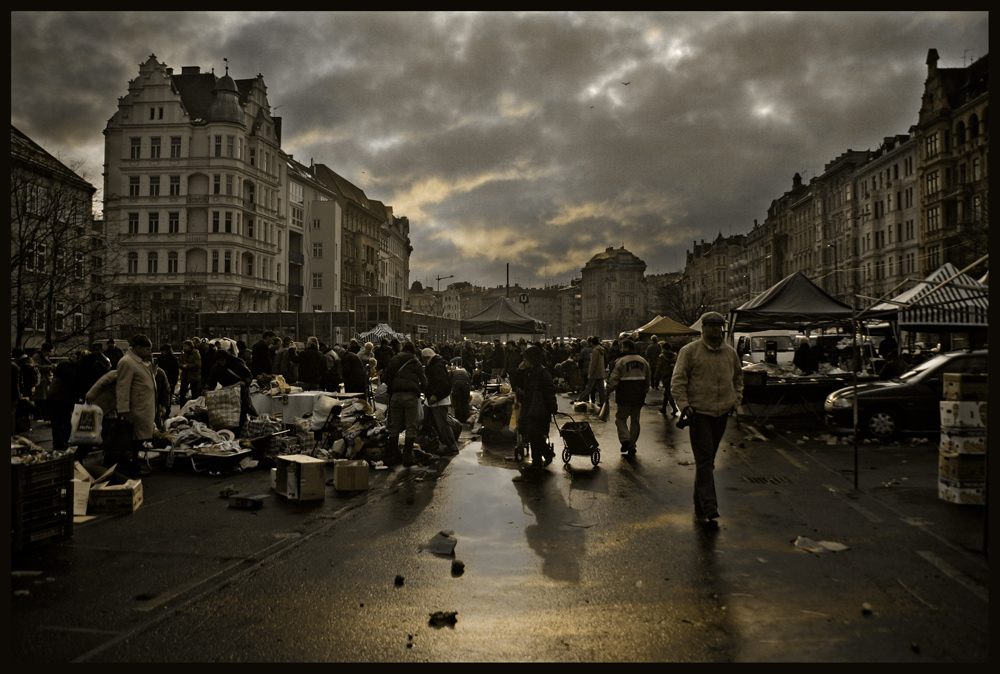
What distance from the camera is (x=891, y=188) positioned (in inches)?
2537

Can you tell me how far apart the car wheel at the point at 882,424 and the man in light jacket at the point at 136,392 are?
12.2 meters

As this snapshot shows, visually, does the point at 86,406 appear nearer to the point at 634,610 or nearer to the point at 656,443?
the point at 634,610

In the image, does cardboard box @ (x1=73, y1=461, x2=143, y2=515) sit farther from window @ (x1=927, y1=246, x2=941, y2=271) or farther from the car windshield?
window @ (x1=927, y1=246, x2=941, y2=271)

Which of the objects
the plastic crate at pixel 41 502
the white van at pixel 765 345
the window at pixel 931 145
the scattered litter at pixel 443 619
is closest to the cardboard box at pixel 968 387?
the scattered litter at pixel 443 619

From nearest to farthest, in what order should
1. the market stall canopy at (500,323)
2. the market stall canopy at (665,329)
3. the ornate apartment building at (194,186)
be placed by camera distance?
the market stall canopy at (500,323)
the market stall canopy at (665,329)
the ornate apartment building at (194,186)

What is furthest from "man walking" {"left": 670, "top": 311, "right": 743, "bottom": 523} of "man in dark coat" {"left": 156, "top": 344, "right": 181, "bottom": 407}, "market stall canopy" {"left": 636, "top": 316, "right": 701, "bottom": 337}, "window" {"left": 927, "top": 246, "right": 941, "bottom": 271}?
"window" {"left": 927, "top": 246, "right": 941, "bottom": 271}

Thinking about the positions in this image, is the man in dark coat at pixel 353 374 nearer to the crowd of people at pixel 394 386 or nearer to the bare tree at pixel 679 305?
the crowd of people at pixel 394 386

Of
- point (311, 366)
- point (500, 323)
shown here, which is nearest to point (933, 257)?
point (500, 323)

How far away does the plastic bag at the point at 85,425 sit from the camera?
1012 cm

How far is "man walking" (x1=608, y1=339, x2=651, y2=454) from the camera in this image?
1191cm

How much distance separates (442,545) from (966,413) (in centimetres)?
599

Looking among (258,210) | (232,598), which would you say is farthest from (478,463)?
(258,210)

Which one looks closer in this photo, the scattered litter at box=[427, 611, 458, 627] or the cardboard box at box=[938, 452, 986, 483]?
the scattered litter at box=[427, 611, 458, 627]

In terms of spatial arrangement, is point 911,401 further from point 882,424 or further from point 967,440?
point 967,440
